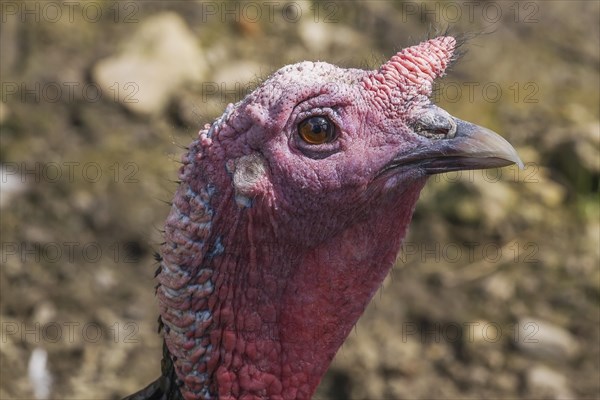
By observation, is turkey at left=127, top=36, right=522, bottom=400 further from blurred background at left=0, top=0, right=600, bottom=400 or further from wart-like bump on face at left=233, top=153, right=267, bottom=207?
blurred background at left=0, top=0, right=600, bottom=400

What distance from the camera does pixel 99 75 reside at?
295 inches

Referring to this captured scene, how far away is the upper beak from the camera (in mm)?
3234

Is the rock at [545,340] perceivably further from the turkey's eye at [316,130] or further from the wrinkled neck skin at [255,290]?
the turkey's eye at [316,130]

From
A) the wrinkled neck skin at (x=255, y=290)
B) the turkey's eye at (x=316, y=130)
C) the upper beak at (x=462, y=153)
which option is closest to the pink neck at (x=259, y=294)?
the wrinkled neck skin at (x=255, y=290)

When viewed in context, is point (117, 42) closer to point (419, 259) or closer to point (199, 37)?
point (199, 37)

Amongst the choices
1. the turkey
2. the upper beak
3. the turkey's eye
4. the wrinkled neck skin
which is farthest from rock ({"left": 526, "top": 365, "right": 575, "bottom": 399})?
the turkey's eye

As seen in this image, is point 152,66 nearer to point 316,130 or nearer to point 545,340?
point 545,340

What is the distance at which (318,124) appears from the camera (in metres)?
3.26

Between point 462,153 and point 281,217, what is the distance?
0.65 m

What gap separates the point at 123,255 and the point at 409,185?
11.3 feet

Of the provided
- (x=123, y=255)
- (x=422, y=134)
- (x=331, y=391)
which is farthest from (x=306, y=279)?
(x=123, y=255)

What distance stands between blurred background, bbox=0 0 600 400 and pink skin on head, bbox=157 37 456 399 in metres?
1.73

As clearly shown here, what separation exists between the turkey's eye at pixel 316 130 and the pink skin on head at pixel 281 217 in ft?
0.06

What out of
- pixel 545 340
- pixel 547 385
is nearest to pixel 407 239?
pixel 545 340
